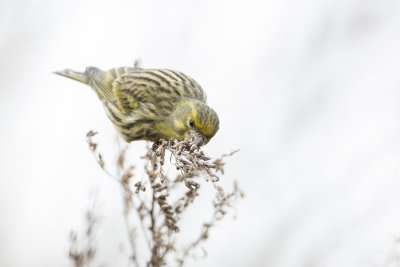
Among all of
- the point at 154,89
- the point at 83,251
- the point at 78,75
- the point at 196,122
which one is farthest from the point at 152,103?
the point at 83,251

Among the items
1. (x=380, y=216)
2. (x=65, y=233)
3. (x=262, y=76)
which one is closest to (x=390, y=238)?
(x=380, y=216)

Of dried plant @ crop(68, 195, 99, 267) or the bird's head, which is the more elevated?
the bird's head

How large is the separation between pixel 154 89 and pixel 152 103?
0.38 ft

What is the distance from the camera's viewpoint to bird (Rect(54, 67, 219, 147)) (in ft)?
10.6

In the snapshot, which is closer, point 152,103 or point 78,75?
point 152,103

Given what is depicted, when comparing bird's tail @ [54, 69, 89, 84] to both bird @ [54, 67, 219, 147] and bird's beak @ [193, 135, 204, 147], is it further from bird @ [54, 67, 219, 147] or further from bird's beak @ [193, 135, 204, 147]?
bird's beak @ [193, 135, 204, 147]

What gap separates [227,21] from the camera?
5621mm

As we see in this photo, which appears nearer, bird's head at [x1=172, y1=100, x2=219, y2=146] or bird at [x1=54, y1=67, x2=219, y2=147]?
bird's head at [x1=172, y1=100, x2=219, y2=146]

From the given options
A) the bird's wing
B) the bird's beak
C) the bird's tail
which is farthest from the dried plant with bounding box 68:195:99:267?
the bird's tail

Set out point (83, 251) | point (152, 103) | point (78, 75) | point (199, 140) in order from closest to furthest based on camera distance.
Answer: point (83, 251) → point (199, 140) → point (152, 103) → point (78, 75)

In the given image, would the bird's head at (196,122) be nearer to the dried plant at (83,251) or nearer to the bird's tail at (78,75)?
the dried plant at (83,251)

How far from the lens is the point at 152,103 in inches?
136

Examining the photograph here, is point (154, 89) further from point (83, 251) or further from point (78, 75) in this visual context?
point (83, 251)

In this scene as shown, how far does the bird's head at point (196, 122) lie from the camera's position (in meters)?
2.99
